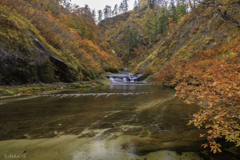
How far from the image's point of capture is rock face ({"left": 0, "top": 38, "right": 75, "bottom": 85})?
8641mm

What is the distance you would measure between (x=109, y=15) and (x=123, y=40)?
4687cm

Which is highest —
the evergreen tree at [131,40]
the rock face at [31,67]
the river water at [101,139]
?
the evergreen tree at [131,40]

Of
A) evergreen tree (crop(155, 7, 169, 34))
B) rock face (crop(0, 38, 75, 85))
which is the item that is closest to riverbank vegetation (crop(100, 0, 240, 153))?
evergreen tree (crop(155, 7, 169, 34))

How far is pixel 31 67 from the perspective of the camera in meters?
10.5

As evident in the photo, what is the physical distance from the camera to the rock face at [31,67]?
28.3 feet

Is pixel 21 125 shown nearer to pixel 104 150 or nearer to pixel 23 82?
pixel 104 150

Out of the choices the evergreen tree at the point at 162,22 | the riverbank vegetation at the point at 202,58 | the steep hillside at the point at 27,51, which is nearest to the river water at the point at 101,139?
the riverbank vegetation at the point at 202,58

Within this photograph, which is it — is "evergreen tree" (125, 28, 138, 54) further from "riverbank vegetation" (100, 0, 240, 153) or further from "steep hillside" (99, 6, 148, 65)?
"riverbank vegetation" (100, 0, 240, 153)

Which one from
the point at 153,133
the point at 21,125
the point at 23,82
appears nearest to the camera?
the point at 153,133

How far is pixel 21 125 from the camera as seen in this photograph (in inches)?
144

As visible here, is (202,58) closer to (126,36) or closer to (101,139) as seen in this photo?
(101,139)

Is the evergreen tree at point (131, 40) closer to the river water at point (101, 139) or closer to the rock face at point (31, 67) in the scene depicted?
the rock face at point (31, 67)

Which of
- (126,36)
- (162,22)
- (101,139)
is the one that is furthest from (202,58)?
(126,36)

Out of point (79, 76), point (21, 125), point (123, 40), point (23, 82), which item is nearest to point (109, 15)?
point (123, 40)
